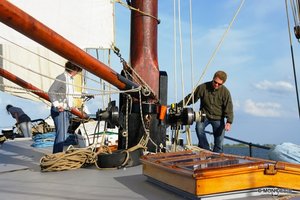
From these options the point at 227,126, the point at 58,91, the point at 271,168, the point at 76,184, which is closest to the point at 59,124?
the point at 58,91

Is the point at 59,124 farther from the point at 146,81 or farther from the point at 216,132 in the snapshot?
the point at 216,132

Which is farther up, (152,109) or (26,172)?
(152,109)

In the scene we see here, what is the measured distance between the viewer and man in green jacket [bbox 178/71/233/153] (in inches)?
229

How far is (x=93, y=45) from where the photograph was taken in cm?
736

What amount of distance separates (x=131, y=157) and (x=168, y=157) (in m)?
1.00

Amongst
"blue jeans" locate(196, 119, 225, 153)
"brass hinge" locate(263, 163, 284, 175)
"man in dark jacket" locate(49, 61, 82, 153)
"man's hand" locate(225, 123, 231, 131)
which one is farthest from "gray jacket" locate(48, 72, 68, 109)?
"brass hinge" locate(263, 163, 284, 175)

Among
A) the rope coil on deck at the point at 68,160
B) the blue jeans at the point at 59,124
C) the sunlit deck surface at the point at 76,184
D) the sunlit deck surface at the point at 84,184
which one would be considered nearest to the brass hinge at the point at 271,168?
the sunlit deck surface at the point at 84,184

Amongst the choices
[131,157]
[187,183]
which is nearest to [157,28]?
[131,157]

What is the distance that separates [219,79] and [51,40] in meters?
2.87

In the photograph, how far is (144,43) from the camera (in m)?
5.12

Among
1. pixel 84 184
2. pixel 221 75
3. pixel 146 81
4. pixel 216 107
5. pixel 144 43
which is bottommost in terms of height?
pixel 84 184

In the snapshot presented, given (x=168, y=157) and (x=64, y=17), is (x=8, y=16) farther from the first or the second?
(x=64, y=17)

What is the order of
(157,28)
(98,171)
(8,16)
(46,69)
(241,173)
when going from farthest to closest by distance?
(46,69), (157,28), (98,171), (8,16), (241,173)

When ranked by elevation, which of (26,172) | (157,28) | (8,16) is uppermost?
(157,28)
